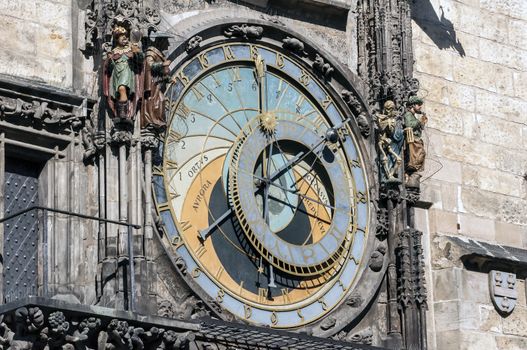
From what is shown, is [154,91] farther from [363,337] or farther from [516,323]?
[516,323]

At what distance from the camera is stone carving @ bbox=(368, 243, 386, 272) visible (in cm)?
1562

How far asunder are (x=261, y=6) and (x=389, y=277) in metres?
2.61

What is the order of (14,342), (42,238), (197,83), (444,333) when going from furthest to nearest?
(444,333) < (197,83) < (42,238) < (14,342)

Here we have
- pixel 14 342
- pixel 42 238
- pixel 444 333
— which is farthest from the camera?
pixel 444 333

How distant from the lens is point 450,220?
16.6 meters

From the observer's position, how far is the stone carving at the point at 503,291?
16453 millimetres

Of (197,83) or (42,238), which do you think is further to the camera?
(197,83)

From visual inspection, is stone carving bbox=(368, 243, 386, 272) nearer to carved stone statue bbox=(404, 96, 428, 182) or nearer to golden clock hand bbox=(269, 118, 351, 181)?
carved stone statue bbox=(404, 96, 428, 182)

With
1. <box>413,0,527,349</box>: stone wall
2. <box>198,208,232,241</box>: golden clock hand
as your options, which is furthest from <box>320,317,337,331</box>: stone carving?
<box>413,0,527,349</box>: stone wall

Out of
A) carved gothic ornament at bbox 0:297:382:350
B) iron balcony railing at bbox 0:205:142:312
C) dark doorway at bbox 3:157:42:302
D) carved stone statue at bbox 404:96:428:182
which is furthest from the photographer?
carved stone statue at bbox 404:96:428:182

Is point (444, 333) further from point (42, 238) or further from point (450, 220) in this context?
point (42, 238)

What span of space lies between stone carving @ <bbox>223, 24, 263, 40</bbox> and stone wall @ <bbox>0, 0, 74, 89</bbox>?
4.98 ft

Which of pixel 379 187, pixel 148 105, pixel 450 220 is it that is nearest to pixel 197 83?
pixel 148 105

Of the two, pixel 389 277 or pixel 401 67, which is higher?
pixel 401 67
